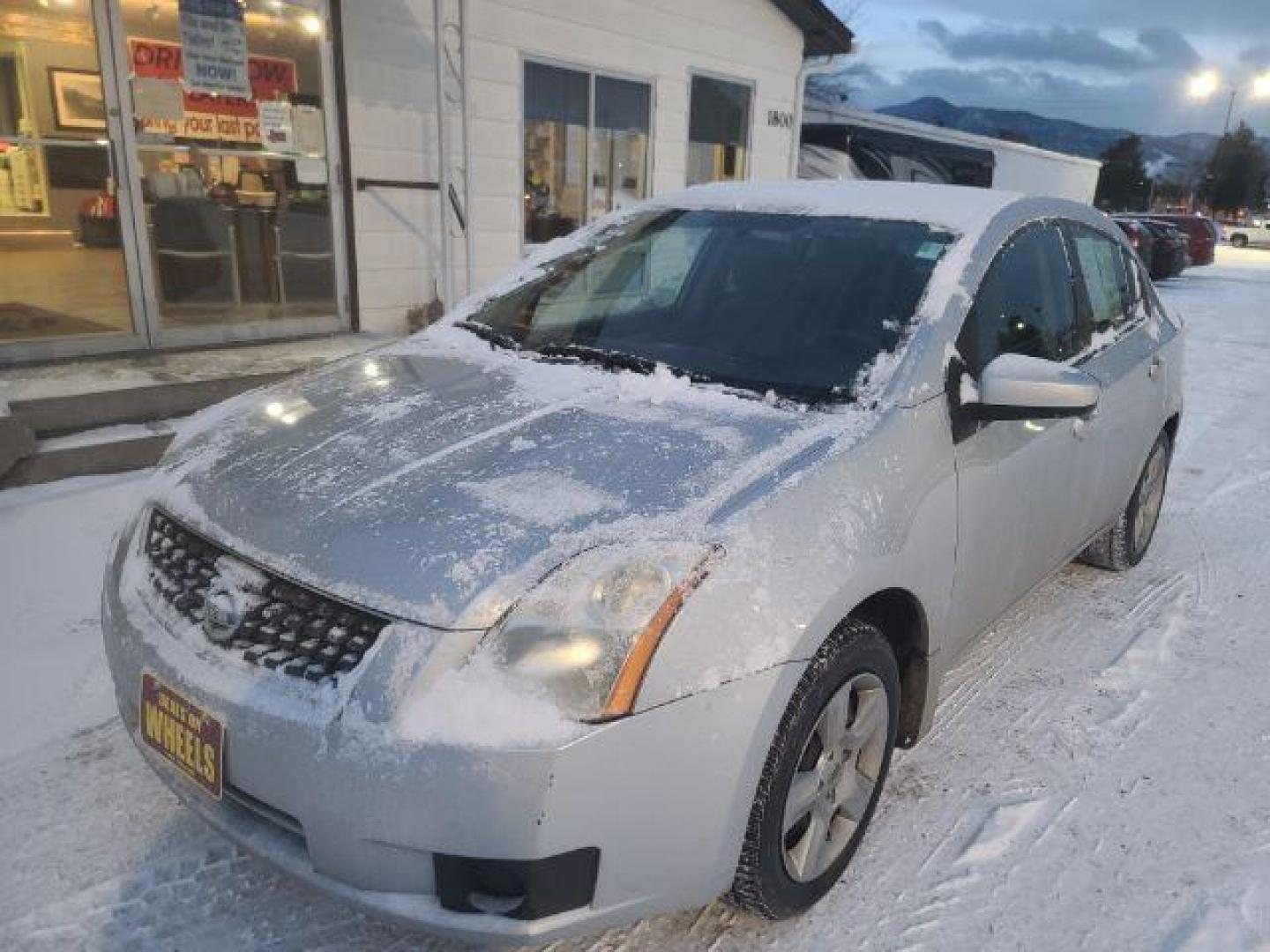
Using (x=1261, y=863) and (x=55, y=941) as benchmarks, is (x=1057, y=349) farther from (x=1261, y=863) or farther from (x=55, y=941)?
(x=55, y=941)

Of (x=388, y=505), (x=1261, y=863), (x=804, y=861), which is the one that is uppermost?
(x=388, y=505)

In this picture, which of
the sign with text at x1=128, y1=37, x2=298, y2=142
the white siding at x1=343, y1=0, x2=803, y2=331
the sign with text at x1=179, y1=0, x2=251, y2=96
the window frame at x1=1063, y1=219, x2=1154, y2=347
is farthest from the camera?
the white siding at x1=343, y1=0, x2=803, y2=331

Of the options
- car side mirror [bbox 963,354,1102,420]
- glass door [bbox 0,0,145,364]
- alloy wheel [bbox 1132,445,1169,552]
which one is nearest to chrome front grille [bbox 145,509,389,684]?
car side mirror [bbox 963,354,1102,420]

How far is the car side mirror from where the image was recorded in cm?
250

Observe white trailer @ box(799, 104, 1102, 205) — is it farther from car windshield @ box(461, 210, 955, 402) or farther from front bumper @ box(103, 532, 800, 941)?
front bumper @ box(103, 532, 800, 941)

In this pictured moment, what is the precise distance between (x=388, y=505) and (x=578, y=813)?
74 cm

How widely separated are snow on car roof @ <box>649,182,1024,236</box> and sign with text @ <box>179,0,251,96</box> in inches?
162

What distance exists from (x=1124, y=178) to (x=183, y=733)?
237 ft

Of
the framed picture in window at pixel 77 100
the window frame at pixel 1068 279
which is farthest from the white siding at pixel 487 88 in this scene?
the window frame at pixel 1068 279

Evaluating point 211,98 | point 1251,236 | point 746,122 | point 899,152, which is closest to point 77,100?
point 211,98

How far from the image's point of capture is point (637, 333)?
296 centimetres

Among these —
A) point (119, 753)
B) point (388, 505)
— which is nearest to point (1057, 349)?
point (388, 505)

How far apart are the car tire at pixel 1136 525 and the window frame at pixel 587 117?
4.71 meters

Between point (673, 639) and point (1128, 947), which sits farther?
point (1128, 947)
